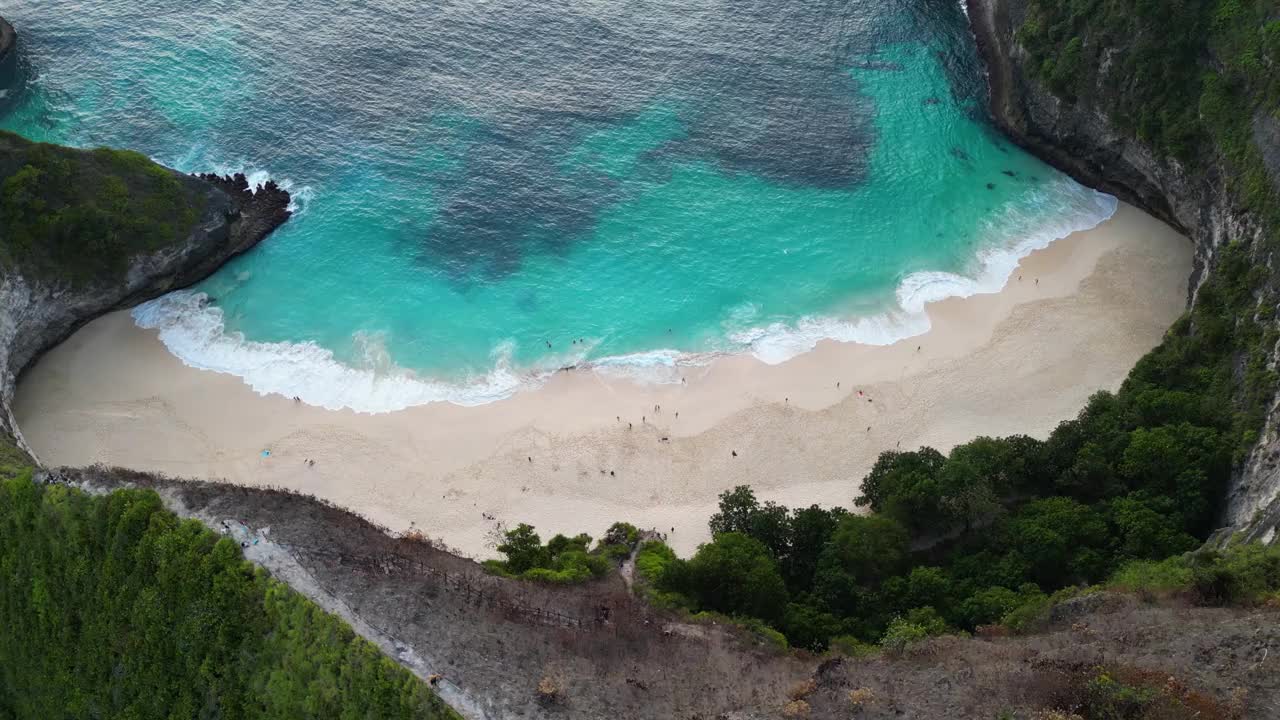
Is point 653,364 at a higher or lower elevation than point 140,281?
higher

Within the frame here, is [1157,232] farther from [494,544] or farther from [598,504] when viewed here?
[494,544]

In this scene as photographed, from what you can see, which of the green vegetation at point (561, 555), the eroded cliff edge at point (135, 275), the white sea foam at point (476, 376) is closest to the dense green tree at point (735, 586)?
the green vegetation at point (561, 555)

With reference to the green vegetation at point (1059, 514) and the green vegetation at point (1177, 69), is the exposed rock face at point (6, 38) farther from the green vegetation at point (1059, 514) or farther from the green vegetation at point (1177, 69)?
the green vegetation at point (1177, 69)

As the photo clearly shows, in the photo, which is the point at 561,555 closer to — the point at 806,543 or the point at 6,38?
the point at 806,543

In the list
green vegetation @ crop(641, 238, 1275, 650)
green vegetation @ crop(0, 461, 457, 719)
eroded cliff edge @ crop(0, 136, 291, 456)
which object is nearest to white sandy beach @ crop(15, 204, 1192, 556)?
eroded cliff edge @ crop(0, 136, 291, 456)

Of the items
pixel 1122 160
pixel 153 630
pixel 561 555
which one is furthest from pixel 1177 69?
pixel 153 630

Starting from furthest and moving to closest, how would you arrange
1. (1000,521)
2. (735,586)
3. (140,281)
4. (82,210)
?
(140,281) < (82,210) < (1000,521) < (735,586)

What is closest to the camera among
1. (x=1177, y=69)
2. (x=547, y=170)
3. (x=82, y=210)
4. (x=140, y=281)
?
(x=82, y=210)
